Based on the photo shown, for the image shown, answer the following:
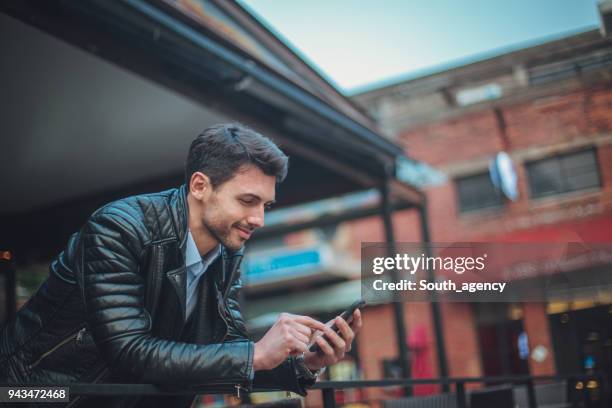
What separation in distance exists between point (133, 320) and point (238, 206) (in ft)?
1.17

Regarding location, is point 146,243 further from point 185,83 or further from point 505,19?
point 505,19

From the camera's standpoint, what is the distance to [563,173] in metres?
9.97

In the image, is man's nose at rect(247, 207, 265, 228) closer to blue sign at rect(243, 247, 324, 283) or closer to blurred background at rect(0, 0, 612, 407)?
blurred background at rect(0, 0, 612, 407)

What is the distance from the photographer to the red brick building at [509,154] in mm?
6832

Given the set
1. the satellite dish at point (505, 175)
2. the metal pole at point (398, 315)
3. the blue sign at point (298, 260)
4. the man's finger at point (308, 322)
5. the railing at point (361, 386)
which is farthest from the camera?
the blue sign at point (298, 260)

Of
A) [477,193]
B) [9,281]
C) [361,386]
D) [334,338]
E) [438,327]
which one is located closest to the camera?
[334,338]

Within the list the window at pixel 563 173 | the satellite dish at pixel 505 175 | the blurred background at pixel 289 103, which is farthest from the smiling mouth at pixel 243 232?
the satellite dish at pixel 505 175

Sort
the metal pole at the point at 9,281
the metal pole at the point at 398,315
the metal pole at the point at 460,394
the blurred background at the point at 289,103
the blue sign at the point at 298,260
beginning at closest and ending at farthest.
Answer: the metal pole at the point at 460,394 < the metal pole at the point at 9,281 < the blurred background at the point at 289,103 < the metal pole at the point at 398,315 < the blue sign at the point at 298,260

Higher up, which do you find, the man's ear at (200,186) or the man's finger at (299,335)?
the man's ear at (200,186)

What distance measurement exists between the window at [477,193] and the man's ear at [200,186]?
41.1 feet

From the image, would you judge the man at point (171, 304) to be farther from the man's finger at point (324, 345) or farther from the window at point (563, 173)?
the window at point (563, 173)

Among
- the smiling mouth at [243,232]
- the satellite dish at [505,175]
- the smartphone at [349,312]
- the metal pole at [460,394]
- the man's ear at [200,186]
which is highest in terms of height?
the satellite dish at [505,175]

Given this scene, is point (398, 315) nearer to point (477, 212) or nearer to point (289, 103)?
point (289, 103)

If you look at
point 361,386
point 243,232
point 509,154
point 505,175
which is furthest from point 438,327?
point 509,154
